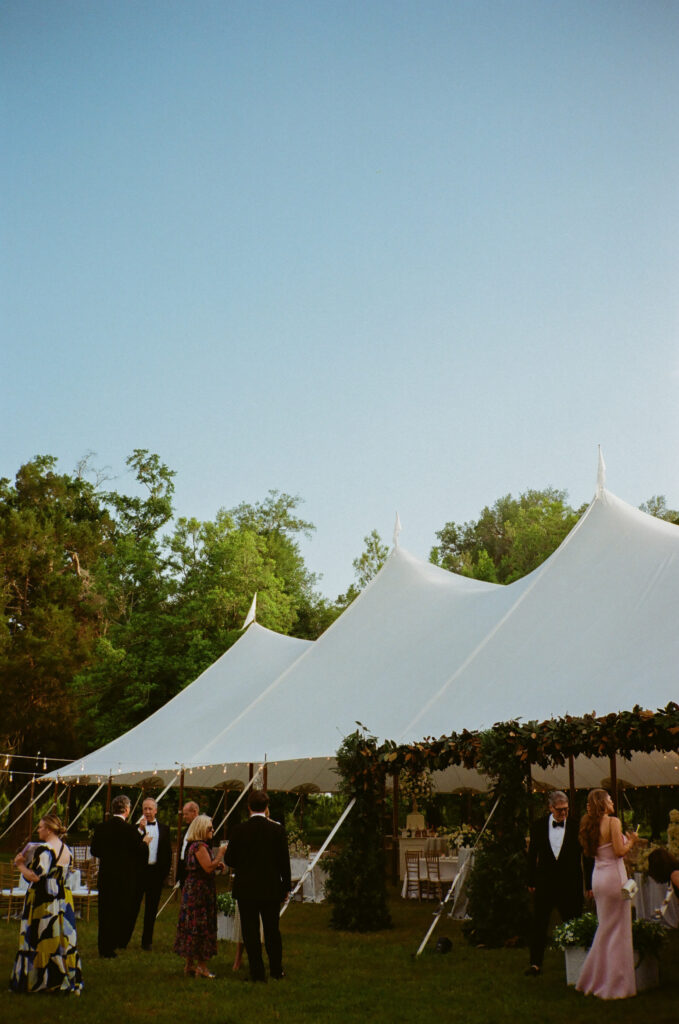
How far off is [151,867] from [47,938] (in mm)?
2287

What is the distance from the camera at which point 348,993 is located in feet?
19.8

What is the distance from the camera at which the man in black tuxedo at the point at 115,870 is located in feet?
24.5

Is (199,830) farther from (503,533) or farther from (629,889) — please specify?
(503,533)

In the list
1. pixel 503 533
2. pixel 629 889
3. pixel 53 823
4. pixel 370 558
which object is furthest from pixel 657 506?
pixel 53 823

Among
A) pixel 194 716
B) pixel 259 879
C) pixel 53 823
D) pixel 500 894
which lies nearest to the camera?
pixel 53 823

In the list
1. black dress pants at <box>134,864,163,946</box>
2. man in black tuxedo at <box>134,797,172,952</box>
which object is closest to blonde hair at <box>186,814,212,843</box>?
man in black tuxedo at <box>134,797,172,952</box>

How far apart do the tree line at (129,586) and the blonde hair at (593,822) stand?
15732mm

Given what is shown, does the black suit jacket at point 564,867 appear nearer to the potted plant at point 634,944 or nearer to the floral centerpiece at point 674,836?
the potted plant at point 634,944

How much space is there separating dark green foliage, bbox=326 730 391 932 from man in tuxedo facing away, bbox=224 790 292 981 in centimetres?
268

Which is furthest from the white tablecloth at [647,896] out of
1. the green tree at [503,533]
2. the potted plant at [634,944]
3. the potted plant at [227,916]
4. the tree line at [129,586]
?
the green tree at [503,533]

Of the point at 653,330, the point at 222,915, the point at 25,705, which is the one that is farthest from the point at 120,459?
the point at 222,915

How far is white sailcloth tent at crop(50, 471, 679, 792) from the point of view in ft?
27.8

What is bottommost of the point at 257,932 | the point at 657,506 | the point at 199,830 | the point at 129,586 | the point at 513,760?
the point at 257,932

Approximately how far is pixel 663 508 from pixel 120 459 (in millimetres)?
22724
